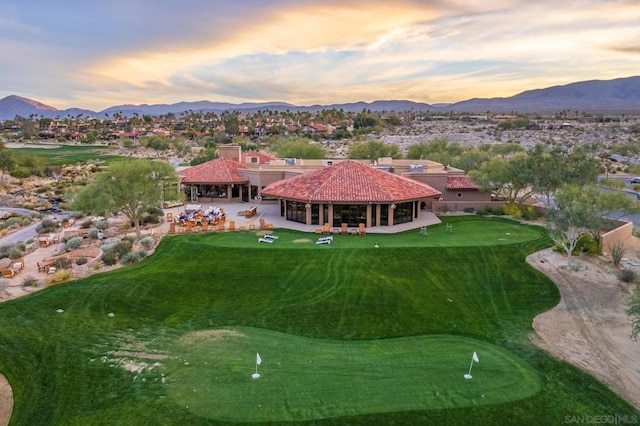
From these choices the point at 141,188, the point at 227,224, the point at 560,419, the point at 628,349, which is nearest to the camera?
the point at 560,419

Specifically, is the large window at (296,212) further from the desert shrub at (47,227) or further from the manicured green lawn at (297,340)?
the desert shrub at (47,227)

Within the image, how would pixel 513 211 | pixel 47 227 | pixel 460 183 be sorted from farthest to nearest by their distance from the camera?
pixel 460 183 < pixel 513 211 < pixel 47 227

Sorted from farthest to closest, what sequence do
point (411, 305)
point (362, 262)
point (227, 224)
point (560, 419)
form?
point (227, 224) < point (362, 262) < point (411, 305) < point (560, 419)

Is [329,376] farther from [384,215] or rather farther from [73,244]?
[73,244]

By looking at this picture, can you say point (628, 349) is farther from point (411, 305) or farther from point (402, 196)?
point (402, 196)

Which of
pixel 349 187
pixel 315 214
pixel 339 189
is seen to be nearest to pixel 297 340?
pixel 315 214

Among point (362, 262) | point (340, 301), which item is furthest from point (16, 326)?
point (362, 262)

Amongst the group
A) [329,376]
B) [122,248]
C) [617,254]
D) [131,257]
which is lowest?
[329,376]

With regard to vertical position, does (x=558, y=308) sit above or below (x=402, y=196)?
below
